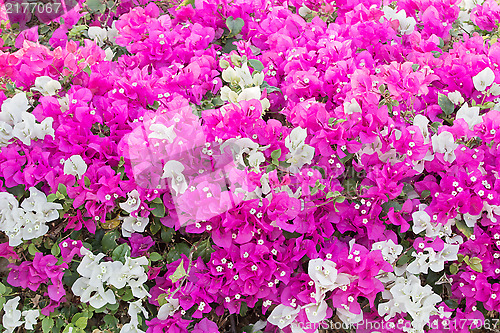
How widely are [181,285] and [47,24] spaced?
1714 millimetres

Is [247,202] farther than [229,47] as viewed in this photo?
No

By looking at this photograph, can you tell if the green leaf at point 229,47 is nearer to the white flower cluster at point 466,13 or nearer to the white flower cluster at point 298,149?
the white flower cluster at point 298,149

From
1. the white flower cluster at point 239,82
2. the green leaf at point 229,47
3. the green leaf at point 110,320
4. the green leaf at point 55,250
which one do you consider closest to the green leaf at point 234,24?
the green leaf at point 229,47

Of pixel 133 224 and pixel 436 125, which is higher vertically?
pixel 436 125

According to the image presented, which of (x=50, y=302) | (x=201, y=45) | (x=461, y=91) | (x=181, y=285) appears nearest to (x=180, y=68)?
(x=201, y=45)

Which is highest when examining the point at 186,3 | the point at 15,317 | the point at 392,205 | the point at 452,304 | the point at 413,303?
the point at 186,3

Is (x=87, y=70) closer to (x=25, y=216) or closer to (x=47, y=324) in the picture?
(x=25, y=216)

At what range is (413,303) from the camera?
5.30 ft

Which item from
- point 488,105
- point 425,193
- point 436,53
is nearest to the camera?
point 425,193

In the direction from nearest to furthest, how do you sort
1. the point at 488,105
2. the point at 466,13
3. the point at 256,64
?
the point at 488,105, the point at 256,64, the point at 466,13

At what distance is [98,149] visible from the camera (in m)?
1.68

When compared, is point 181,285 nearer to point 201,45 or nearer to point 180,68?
point 180,68

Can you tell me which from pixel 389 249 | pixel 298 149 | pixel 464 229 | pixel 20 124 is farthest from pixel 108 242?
pixel 464 229

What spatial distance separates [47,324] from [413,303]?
1.33 metres
